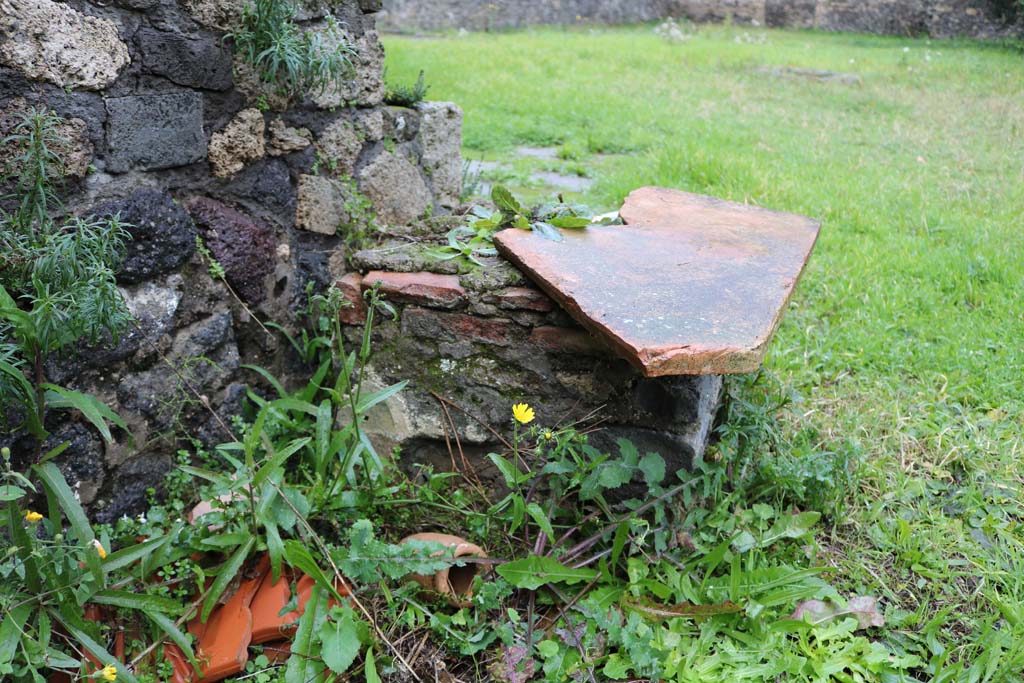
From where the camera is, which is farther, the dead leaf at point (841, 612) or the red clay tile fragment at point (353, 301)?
the red clay tile fragment at point (353, 301)

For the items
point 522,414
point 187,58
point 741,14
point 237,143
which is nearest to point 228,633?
point 522,414

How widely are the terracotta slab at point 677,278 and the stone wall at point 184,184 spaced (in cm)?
73

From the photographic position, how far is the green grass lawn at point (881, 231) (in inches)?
95.7

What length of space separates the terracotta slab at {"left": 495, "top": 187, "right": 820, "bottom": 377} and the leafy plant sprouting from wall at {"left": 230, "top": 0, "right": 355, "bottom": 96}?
29.8 inches

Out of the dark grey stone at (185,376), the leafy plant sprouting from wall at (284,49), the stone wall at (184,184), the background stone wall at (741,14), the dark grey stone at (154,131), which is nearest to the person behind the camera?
the stone wall at (184,184)

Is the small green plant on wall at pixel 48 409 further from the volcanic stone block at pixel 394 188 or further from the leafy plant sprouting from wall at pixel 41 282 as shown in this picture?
the volcanic stone block at pixel 394 188

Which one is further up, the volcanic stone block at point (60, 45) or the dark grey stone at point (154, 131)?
the volcanic stone block at point (60, 45)

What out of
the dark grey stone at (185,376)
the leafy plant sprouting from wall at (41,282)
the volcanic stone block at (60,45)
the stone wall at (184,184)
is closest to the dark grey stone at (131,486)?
the stone wall at (184,184)

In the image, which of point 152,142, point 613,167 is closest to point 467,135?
point 613,167

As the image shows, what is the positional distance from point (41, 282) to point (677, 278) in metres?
1.60

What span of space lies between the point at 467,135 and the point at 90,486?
4.10 metres

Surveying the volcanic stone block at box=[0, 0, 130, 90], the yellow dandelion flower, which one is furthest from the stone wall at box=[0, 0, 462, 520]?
the yellow dandelion flower

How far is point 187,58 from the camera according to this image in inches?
91.0

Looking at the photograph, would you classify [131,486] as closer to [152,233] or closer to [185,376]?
[185,376]
